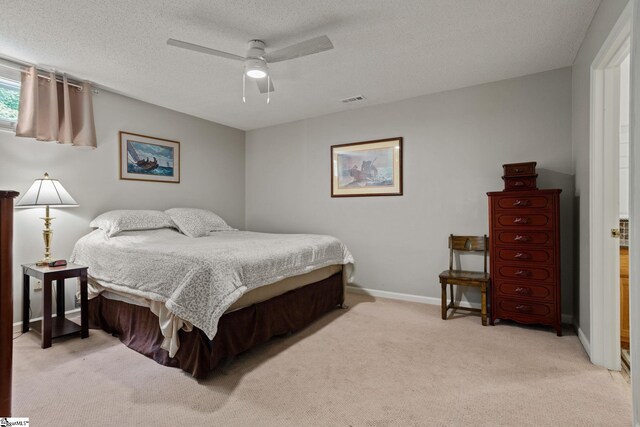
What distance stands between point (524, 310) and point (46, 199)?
171 inches

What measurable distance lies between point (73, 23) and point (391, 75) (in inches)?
104

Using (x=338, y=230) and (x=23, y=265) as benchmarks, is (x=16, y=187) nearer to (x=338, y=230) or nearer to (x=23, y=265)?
(x=23, y=265)

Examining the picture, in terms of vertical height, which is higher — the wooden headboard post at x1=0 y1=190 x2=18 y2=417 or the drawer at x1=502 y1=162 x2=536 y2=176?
the drawer at x1=502 y1=162 x2=536 y2=176

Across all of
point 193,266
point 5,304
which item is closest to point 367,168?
point 193,266

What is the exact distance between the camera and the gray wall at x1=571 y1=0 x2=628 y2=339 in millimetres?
2193

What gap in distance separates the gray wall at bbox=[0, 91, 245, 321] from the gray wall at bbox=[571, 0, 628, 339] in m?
4.31

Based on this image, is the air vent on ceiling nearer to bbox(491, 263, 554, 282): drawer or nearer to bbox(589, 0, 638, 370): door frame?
bbox(589, 0, 638, 370): door frame

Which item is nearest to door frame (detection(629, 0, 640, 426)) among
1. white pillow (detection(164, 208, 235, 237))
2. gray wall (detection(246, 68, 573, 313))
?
gray wall (detection(246, 68, 573, 313))

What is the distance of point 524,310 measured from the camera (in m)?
2.88

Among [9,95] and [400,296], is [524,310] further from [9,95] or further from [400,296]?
[9,95]

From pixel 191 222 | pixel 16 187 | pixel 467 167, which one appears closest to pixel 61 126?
pixel 16 187

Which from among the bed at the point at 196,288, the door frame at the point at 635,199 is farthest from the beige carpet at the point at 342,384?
the door frame at the point at 635,199

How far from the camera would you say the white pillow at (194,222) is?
3.61 metres

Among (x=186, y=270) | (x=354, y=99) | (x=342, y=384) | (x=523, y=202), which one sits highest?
(x=354, y=99)
